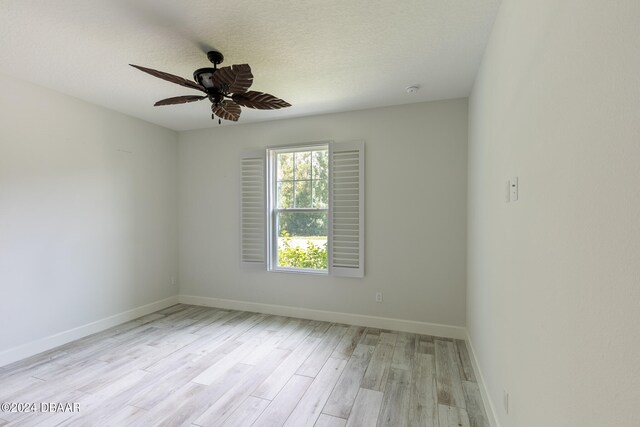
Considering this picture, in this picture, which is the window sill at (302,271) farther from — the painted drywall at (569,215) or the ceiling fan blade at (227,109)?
the painted drywall at (569,215)

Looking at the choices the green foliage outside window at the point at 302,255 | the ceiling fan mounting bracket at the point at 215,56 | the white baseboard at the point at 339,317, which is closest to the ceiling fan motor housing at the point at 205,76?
the ceiling fan mounting bracket at the point at 215,56

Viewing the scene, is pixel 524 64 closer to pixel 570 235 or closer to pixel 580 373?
pixel 570 235

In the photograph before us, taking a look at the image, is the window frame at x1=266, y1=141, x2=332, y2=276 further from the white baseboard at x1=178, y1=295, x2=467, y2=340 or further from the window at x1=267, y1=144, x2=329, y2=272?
the white baseboard at x1=178, y1=295, x2=467, y2=340

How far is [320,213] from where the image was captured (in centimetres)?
389

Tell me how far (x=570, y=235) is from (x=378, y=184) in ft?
8.81

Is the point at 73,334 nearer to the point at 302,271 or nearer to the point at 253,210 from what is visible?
the point at 253,210

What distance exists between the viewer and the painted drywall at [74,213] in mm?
2752

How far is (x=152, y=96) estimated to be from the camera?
3.20 metres

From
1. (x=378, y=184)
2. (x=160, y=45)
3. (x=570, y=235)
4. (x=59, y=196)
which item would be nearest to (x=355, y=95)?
(x=378, y=184)

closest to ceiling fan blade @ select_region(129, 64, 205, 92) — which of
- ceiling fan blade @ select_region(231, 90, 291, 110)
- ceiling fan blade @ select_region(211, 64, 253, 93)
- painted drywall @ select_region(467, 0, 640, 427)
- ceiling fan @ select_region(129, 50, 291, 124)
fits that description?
ceiling fan @ select_region(129, 50, 291, 124)

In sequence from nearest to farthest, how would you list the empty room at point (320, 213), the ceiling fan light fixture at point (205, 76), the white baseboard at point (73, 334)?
the empty room at point (320, 213) → the ceiling fan light fixture at point (205, 76) → the white baseboard at point (73, 334)

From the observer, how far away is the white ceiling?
182cm

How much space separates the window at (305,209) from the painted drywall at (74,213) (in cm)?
131

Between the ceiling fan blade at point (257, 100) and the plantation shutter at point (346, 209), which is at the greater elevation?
the ceiling fan blade at point (257, 100)
